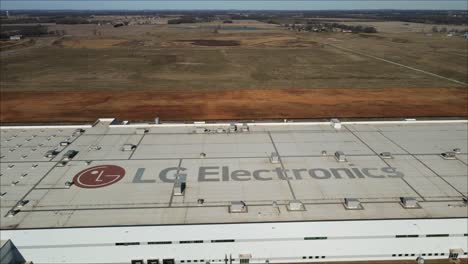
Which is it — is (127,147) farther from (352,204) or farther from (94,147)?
(352,204)

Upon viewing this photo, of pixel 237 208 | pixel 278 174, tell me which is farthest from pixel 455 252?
pixel 237 208

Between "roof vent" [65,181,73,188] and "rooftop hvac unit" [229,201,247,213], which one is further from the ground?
"rooftop hvac unit" [229,201,247,213]

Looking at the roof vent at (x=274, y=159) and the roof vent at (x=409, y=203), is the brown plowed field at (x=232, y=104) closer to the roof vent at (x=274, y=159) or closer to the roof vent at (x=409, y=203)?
the roof vent at (x=274, y=159)

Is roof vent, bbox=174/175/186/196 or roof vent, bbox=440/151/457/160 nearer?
roof vent, bbox=174/175/186/196

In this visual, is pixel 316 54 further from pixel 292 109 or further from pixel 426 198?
pixel 426 198

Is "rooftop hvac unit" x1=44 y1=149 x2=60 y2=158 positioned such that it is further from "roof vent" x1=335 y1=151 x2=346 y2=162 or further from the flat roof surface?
"roof vent" x1=335 y1=151 x2=346 y2=162

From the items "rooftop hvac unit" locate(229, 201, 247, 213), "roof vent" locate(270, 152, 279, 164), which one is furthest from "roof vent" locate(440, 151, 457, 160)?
"rooftop hvac unit" locate(229, 201, 247, 213)
